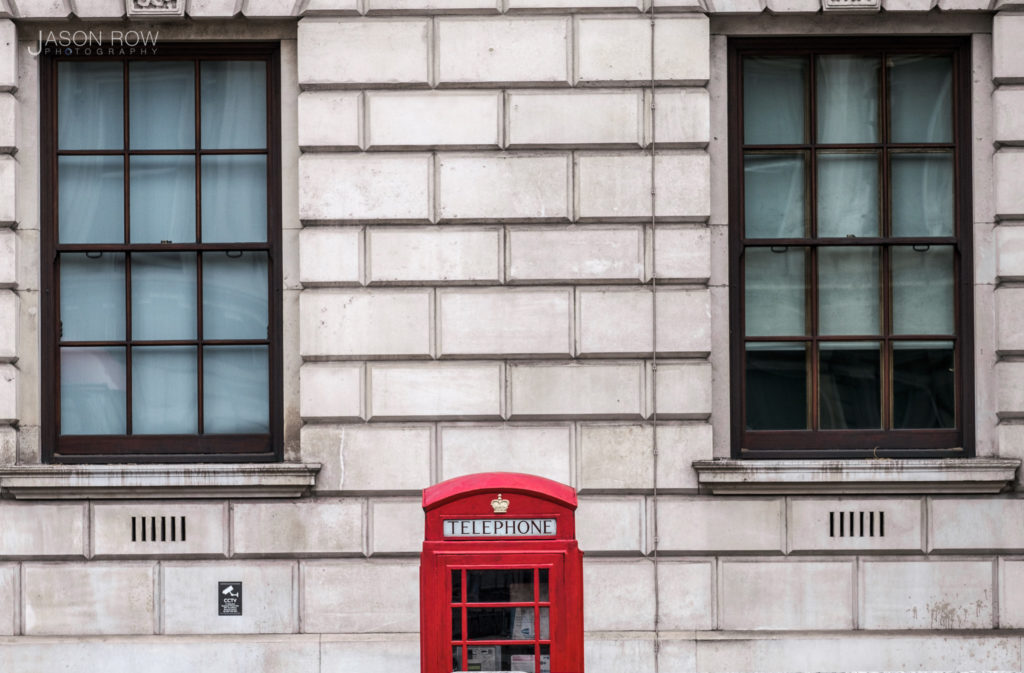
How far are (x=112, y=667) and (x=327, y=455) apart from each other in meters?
2.26

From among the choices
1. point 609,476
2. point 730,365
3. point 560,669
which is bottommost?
point 560,669

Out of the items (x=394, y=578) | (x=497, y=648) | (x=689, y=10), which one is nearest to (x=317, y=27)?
(x=689, y=10)

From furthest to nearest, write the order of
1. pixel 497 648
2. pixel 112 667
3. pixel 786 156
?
pixel 786 156, pixel 112 667, pixel 497 648

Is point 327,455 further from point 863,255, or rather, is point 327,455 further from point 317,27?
point 863,255

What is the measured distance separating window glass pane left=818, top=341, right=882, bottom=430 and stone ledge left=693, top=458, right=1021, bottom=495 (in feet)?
1.63

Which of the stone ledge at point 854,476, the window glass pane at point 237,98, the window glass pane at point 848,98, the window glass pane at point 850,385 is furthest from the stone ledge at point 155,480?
the window glass pane at point 848,98

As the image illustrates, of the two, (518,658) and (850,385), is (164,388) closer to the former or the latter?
(518,658)

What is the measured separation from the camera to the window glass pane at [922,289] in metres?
9.05

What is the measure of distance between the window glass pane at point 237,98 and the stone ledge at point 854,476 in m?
4.36

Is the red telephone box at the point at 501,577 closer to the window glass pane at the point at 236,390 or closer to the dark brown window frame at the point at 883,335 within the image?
the dark brown window frame at the point at 883,335

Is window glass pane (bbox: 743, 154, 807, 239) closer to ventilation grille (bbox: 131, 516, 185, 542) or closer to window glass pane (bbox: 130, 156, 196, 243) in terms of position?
window glass pane (bbox: 130, 156, 196, 243)

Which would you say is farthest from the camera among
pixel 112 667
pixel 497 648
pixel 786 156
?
pixel 786 156

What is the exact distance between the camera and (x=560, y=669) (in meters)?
6.11

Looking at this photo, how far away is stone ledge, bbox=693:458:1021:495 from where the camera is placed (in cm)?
Result: 856
